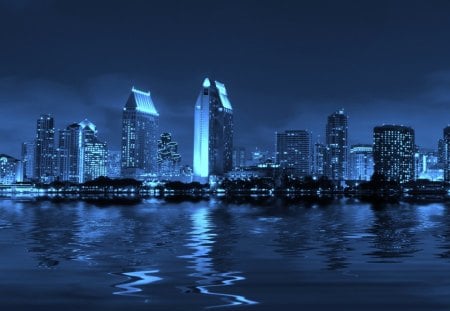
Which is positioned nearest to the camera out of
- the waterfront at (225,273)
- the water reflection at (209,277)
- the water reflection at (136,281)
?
the waterfront at (225,273)

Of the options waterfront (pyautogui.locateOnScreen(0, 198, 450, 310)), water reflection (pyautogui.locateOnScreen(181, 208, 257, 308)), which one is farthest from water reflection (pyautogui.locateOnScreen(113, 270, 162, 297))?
water reflection (pyautogui.locateOnScreen(181, 208, 257, 308))

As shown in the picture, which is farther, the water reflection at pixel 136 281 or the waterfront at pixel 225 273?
the water reflection at pixel 136 281

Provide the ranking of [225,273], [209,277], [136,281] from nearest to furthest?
[136,281]
[209,277]
[225,273]

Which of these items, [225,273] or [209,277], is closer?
[209,277]

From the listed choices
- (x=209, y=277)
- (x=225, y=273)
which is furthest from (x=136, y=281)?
(x=225, y=273)

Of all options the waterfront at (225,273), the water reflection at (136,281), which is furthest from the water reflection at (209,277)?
the water reflection at (136,281)

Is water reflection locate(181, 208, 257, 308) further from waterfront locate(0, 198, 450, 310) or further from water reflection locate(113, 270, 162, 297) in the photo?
water reflection locate(113, 270, 162, 297)

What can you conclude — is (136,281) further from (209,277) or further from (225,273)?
(225,273)

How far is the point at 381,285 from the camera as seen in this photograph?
19969mm

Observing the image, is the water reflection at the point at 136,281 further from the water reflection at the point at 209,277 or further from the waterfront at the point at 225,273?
the water reflection at the point at 209,277

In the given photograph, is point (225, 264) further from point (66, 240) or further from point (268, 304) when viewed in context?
point (66, 240)

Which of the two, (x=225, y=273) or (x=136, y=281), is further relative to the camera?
(x=225, y=273)

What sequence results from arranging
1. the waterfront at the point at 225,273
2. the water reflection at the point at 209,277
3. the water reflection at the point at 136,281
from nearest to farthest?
1. the waterfront at the point at 225,273
2. the water reflection at the point at 209,277
3. the water reflection at the point at 136,281

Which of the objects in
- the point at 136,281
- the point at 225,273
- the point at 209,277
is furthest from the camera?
the point at 225,273
